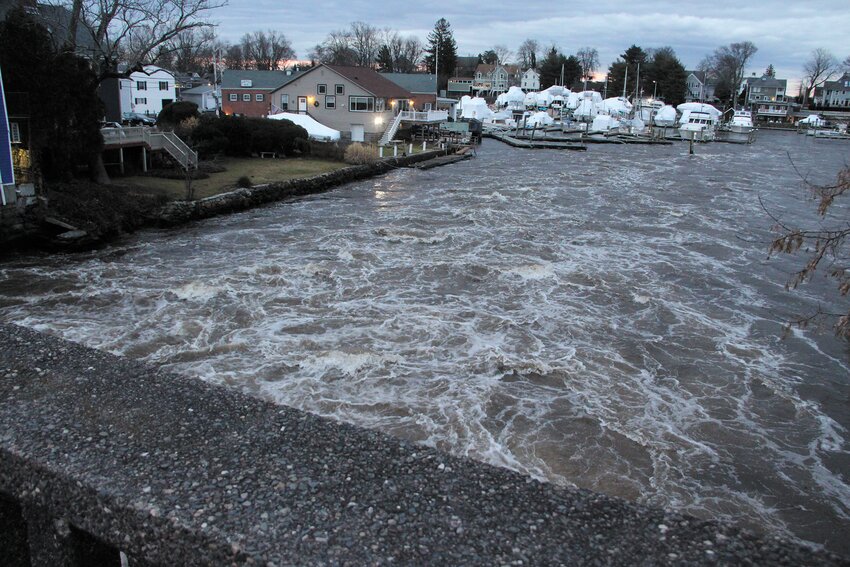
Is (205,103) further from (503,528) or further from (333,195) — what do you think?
(503,528)

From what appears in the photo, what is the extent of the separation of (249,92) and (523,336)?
5034 centimetres

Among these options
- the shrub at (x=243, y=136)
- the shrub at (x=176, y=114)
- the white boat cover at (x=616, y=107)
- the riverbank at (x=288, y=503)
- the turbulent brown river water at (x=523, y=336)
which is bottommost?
the turbulent brown river water at (x=523, y=336)

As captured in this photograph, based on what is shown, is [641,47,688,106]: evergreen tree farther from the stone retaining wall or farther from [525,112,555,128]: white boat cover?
the stone retaining wall

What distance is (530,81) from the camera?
133 m

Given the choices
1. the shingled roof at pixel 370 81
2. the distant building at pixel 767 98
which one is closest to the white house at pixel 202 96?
the shingled roof at pixel 370 81

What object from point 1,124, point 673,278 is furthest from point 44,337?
point 673,278

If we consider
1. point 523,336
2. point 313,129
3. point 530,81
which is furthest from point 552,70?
point 523,336

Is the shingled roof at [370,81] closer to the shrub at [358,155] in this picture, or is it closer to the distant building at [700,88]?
the shrub at [358,155]

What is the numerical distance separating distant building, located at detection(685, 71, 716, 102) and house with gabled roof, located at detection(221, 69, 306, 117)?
102 m

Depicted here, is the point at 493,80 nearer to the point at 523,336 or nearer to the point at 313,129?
the point at 313,129

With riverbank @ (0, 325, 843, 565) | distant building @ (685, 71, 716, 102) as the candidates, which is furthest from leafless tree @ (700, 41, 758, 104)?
riverbank @ (0, 325, 843, 565)

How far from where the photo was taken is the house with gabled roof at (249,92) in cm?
5681

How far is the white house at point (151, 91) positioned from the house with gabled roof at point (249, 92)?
1030 centimetres

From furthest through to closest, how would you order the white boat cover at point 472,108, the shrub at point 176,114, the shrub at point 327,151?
1. the white boat cover at point 472,108
2. the shrub at point 176,114
3. the shrub at point 327,151
